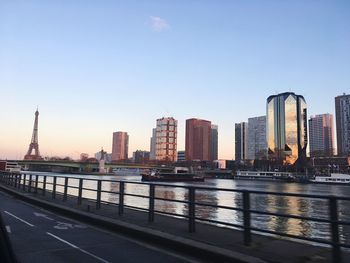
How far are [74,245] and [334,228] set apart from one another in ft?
20.7

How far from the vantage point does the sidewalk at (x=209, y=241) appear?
26.7 ft

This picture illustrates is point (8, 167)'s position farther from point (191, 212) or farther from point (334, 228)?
point (334, 228)

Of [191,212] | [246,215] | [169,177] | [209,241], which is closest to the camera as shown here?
[246,215]

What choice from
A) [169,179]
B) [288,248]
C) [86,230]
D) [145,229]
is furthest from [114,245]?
[169,179]

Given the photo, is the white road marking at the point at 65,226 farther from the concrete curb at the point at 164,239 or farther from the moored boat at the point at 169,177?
the moored boat at the point at 169,177

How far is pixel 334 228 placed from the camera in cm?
752

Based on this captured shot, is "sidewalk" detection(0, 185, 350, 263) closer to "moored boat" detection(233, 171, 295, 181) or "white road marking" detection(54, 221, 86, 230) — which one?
"white road marking" detection(54, 221, 86, 230)

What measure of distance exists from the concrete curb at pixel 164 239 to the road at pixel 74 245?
0.28 meters

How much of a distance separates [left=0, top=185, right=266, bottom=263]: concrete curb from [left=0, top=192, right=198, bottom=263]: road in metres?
0.28

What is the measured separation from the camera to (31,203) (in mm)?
22000

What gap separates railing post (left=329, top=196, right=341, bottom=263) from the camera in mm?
7434

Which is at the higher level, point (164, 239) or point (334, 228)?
point (334, 228)

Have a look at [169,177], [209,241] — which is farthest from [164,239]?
[169,177]

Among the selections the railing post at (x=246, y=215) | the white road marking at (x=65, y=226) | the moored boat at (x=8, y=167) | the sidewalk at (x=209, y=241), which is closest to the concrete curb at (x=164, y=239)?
the sidewalk at (x=209, y=241)
